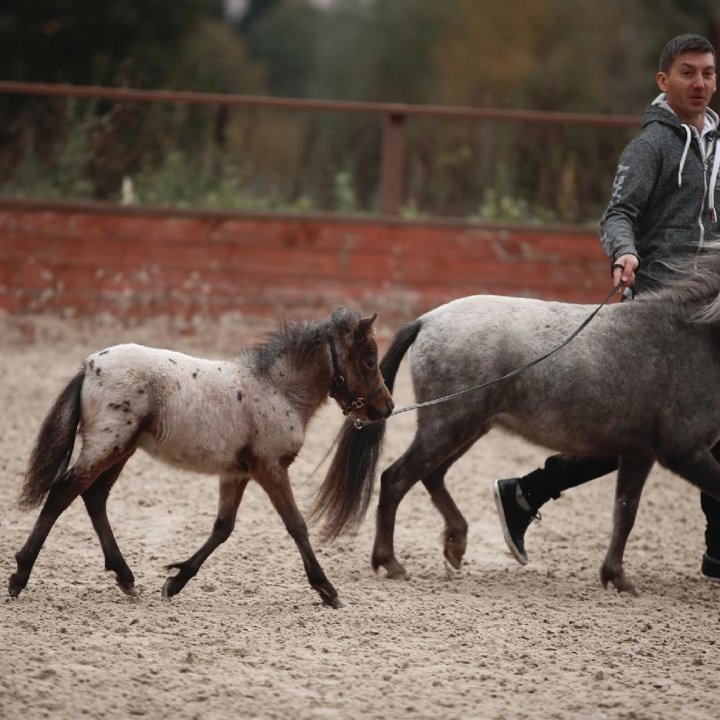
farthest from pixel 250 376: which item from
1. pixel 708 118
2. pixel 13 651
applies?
pixel 708 118

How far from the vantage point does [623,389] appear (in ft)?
17.4

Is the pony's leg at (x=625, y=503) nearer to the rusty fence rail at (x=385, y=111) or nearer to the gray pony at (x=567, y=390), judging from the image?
the gray pony at (x=567, y=390)

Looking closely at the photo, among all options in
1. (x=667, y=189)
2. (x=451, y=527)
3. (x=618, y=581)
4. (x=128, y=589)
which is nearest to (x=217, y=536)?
(x=128, y=589)

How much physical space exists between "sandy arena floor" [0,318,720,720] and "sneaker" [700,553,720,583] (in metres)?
0.12

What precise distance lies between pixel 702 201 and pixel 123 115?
690 centimetres

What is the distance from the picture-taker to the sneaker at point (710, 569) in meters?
5.79

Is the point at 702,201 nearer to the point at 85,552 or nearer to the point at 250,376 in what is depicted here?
the point at 250,376

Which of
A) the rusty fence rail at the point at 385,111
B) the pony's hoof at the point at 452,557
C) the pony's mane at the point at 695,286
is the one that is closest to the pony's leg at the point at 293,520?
the pony's hoof at the point at 452,557

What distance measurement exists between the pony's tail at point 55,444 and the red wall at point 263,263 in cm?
547

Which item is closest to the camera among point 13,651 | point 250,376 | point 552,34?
point 13,651

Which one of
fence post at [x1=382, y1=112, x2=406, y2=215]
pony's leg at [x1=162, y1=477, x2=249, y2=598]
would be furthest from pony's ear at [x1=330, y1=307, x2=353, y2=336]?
fence post at [x1=382, y1=112, x2=406, y2=215]

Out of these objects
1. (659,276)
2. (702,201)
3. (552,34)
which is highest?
(552,34)

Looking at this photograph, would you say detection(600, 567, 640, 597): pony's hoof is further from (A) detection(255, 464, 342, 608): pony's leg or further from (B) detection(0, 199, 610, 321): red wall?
(B) detection(0, 199, 610, 321): red wall

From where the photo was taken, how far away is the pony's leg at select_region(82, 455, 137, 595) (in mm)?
4785
